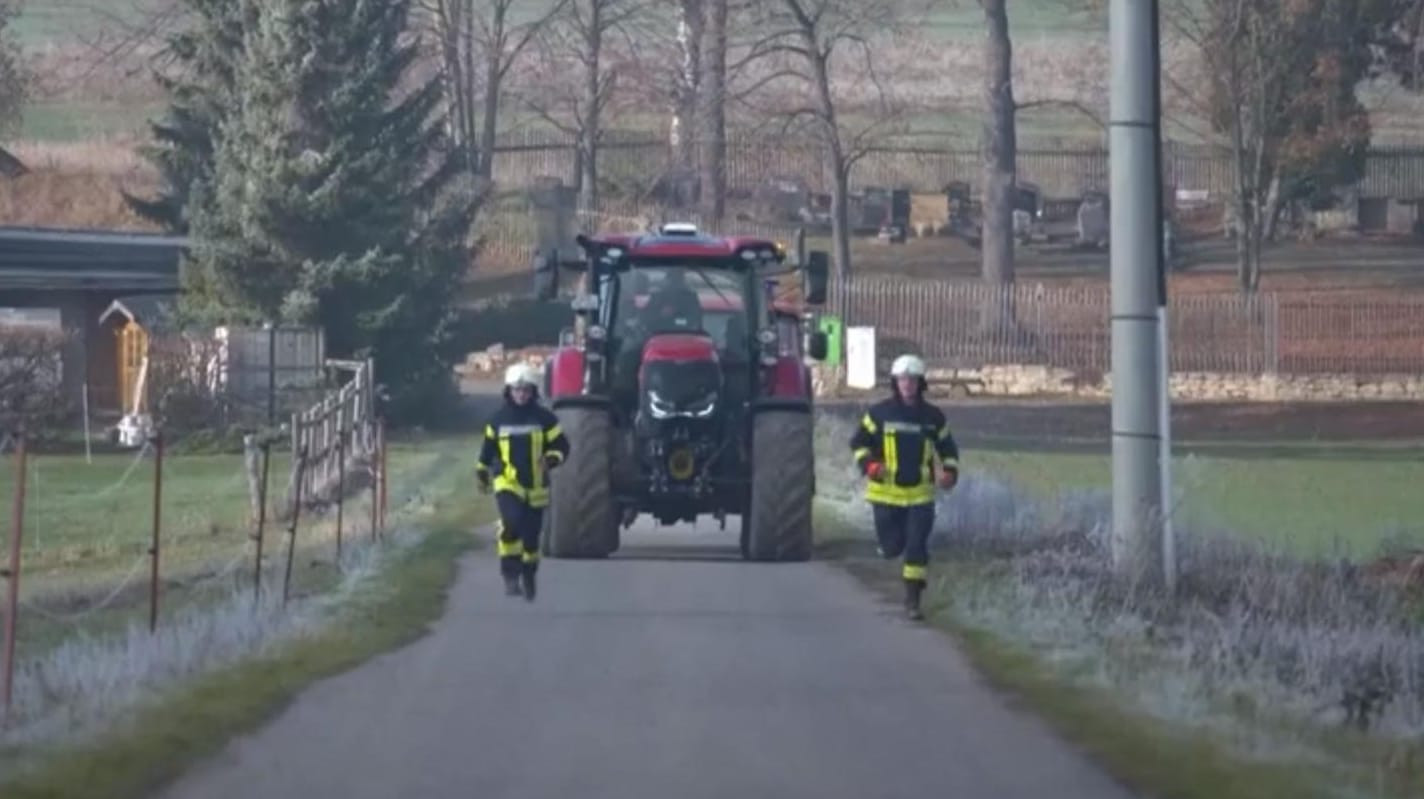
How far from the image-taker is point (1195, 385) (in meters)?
58.7

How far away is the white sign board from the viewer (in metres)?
56.9

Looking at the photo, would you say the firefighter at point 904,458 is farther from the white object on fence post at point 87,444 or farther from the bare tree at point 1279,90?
the bare tree at point 1279,90

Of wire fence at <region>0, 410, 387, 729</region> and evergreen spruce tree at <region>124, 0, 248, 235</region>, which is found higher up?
evergreen spruce tree at <region>124, 0, 248, 235</region>

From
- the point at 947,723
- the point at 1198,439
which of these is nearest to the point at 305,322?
the point at 1198,439

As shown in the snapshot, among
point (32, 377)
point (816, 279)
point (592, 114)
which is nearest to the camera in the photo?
point (816, 279)

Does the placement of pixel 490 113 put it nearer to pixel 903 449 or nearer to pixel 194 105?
pixel 194 105

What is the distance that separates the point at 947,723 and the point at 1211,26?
2191 inches

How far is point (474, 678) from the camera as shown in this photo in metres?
16.0

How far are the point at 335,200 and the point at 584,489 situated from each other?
90.5 ft

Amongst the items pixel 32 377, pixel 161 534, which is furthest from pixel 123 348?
pixel 161 534

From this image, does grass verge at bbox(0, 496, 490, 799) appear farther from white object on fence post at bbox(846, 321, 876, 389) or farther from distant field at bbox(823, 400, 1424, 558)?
white object on fence post at bbox(846, 321, 876, 389)

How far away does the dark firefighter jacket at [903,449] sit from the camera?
19.8m

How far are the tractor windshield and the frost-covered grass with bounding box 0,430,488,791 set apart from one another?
303cm

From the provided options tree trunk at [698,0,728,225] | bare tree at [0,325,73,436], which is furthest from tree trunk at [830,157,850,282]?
bare tree at [0,325,73,436]
